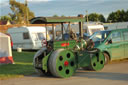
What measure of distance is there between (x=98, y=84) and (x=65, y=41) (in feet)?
8.38

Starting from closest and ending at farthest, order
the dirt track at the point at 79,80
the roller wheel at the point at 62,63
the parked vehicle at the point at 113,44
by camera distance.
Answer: the dirt track at the point at 79,80 → the roller wheel at the point at 62,63 → the parked vehicle at the point at 113,44

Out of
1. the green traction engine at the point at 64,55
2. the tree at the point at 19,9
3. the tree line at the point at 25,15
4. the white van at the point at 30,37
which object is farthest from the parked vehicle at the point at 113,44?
the tree at the point at 19,9

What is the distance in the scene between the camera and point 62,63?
905 centimetres

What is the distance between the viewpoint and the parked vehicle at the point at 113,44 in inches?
484

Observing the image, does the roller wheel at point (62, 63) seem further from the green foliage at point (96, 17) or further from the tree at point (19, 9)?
the green foliage at point (96, 17)

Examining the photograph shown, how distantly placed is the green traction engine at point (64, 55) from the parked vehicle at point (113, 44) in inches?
73.1

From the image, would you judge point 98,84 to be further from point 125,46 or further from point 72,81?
point 125,46

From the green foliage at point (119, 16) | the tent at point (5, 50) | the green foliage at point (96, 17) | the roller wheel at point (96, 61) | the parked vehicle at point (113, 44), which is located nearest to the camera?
the roller wheel at point (96, 61)

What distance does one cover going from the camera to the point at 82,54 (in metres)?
9.80

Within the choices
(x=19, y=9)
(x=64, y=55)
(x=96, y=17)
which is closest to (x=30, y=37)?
(x=64, y=55)

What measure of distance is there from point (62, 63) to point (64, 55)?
1.06 ft

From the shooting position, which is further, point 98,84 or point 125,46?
point 125,46

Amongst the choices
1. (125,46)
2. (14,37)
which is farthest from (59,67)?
(14,37)

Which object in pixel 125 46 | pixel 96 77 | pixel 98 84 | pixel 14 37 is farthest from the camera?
pixel 14 37
